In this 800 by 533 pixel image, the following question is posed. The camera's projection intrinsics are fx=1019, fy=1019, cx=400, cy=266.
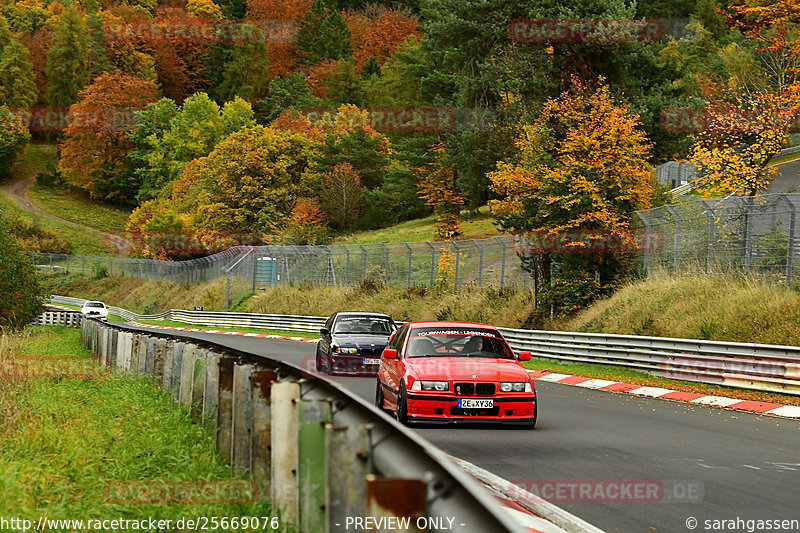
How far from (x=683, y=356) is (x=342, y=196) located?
6606cm

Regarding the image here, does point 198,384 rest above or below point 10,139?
below

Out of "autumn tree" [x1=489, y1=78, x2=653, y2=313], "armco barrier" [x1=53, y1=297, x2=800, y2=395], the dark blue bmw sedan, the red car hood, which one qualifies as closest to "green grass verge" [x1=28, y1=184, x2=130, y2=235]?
"autumn tree" [x1=489, y1=78, x2=653, y2=313]

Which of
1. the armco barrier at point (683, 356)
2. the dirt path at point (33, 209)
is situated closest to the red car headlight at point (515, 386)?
the armco barrier at point (683, 356)

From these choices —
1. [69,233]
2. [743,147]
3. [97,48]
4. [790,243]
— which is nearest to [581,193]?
[743,147]

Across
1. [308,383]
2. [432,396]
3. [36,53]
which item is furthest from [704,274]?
[36,53]

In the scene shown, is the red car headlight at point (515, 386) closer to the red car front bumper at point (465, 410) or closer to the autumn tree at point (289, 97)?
the red car front bumper at point (465, 410)

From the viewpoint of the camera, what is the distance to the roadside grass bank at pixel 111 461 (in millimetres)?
6215

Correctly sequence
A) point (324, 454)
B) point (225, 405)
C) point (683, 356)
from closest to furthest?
point (324, 454), point (225, 405), point (683, 356)

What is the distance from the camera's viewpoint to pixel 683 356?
814 inches

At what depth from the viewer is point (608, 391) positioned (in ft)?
64.4

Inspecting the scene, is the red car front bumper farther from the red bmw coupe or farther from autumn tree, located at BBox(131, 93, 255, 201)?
autumn tree, located at BBox(131, 93, 255, 201)

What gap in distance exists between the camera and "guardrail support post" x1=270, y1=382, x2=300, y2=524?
565 centimetres

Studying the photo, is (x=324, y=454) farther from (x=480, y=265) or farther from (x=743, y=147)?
(x=480, y=265)

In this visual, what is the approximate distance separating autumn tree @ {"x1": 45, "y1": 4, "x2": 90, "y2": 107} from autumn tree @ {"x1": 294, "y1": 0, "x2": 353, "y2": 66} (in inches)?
Answer: 1188
